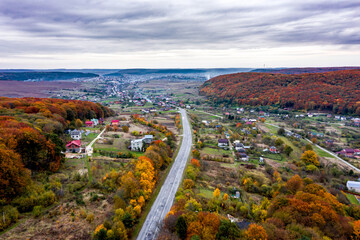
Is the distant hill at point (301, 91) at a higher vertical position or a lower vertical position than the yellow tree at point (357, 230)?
higher

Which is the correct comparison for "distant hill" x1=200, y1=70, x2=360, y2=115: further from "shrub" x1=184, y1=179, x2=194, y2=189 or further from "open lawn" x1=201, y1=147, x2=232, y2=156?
"shrub" x1=184, y1=179, x2=194, y2=189

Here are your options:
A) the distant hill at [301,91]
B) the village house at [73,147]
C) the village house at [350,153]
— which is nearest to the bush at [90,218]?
the village house at [73,147]

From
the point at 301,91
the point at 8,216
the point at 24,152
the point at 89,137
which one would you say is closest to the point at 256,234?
the point at 8,216

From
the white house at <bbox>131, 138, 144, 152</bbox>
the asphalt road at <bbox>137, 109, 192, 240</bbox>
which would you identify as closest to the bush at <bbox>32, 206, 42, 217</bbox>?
the asphalt road at <bbox>137, 109, 192, 240</bbox>

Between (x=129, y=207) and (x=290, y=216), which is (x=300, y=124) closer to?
(x=290, y=216)

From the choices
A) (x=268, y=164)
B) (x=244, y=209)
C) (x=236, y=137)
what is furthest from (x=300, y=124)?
(x=244, y=209)

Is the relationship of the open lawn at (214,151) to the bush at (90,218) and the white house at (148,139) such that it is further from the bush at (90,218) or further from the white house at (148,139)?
the bush at (90,218)
